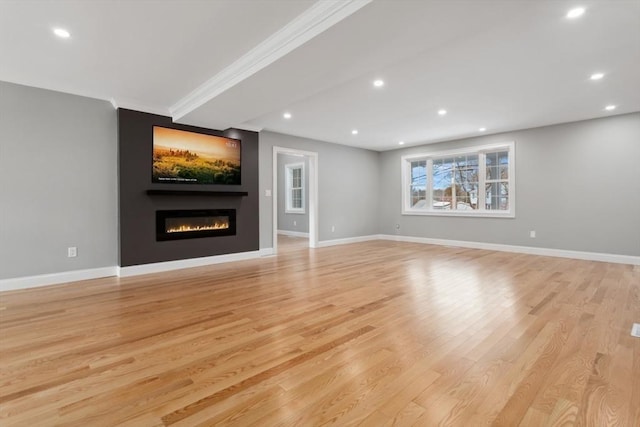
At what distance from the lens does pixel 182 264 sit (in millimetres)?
4996

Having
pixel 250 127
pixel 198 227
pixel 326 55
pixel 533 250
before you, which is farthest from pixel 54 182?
pixel 533 250

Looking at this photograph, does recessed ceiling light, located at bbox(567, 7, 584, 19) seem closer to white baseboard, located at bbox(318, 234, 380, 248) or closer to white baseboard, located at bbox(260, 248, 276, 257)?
white baseboard, located at bbox(260, 248, 276, 257)

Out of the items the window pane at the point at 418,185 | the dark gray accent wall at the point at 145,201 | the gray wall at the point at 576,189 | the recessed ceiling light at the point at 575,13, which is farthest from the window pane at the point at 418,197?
the recessed ceiling light at the point at 575,13

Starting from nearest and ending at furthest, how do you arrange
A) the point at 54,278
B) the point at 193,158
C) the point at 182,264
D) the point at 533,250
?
the point at 54,278
the point at 182,264
the point at 193,158
the point at 533,250

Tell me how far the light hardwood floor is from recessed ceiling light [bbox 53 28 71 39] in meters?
2.61

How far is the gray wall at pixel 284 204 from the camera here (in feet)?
31.2

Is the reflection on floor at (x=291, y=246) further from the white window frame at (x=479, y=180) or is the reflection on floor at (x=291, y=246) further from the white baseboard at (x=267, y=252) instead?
the white window frame at (x=479, y=180)

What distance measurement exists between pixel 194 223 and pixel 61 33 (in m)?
3.05

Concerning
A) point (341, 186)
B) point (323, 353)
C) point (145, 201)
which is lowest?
point (323, 353)

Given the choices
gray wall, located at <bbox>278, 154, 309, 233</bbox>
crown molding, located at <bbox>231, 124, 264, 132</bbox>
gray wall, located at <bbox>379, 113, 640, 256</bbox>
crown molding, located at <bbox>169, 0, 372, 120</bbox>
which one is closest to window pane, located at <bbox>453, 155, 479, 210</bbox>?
gray wall, located at <bbox>379, 113, 640, 256</bbox>

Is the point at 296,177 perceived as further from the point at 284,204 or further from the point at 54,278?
the point at 54,278

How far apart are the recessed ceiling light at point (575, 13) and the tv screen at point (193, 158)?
4.83 metres

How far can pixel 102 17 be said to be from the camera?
2477 mm

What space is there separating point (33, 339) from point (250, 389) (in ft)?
6.51
